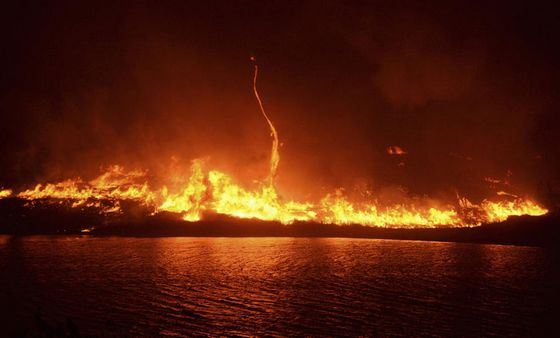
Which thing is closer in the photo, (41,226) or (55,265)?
(55,265)

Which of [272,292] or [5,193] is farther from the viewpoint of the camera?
[5,193]

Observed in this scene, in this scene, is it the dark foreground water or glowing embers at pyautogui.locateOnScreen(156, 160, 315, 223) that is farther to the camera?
glowing embers at pyautogui.locateOnScreen(156, 160, 315, 223)

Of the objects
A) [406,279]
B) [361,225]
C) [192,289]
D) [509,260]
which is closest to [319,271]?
[406,279]

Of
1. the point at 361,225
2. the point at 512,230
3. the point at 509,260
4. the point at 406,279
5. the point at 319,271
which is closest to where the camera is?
the point at 406,279

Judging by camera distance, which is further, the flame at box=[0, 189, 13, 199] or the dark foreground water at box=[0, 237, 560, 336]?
the flame at box=[0, 189, 13, 199]

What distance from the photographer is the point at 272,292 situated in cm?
2844

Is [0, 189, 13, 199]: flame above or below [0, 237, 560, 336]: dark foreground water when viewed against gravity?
above

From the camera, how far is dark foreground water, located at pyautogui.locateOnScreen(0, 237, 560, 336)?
68.7 ft

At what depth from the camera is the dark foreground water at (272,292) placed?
20.9m

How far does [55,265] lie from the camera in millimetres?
37594

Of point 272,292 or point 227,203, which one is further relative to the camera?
point 227,203

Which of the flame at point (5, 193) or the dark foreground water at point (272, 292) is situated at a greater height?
the flame at point (5, 193)

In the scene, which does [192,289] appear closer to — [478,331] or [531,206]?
[478,331]

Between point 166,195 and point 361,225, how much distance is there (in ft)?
116
